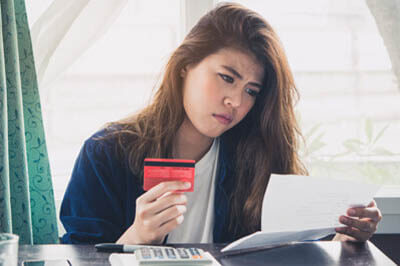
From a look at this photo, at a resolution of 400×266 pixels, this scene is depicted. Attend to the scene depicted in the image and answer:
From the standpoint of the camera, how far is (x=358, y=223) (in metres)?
1.19

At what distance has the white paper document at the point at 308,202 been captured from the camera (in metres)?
1.12

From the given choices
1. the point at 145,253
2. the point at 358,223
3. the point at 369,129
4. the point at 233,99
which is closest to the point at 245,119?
the point at 233,99

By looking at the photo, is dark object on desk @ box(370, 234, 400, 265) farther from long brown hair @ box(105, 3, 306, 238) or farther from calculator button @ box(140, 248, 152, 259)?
calculator button @ box(140, 248, 152, 259)

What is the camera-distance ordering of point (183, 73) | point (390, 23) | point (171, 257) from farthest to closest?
point (390, 23), point (183, 73), point (171, 257)

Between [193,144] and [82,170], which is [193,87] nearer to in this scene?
[193,144]

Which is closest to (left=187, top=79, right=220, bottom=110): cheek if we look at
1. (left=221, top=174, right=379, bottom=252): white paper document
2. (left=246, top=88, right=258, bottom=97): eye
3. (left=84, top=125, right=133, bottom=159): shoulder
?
(left=246, top=88, right=258, bottom=97): eye

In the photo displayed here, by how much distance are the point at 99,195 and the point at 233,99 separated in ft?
1.58

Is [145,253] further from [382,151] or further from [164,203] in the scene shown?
[382,151]

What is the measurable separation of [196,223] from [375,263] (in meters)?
0.65

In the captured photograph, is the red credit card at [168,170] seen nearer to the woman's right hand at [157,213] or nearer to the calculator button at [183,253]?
the woman's right hand at [157,213]

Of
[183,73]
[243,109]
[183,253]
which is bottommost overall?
[183,253]

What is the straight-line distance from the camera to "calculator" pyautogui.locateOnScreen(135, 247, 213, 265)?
907mm

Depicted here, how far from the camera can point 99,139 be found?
4.75ft

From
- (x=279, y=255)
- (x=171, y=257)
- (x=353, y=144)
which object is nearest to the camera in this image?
(x=171, y=257)
